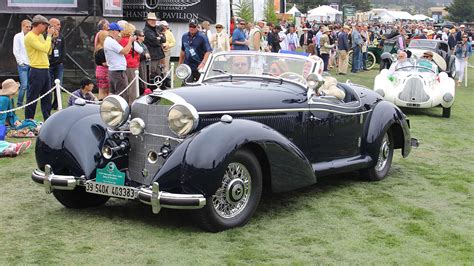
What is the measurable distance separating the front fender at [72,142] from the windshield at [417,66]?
10.1 metres

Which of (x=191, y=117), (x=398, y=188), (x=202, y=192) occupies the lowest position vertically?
(x=398, y=188)

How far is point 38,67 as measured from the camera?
10.6 m

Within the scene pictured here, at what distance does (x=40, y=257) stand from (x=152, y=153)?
4.55ft

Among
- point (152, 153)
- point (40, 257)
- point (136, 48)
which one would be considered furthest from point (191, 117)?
point (136, 48)

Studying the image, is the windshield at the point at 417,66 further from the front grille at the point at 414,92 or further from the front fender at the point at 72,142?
the front fender at the point at 72,142

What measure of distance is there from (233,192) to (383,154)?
10.3ft

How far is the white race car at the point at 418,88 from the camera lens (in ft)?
46.3

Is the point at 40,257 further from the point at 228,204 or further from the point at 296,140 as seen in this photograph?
the point at 296,140

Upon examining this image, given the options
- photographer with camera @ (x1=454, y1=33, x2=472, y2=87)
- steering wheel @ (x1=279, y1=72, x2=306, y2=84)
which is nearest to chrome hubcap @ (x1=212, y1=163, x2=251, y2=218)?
steering wheel @ (x1=279, y1=72, x2=306, y2=84)

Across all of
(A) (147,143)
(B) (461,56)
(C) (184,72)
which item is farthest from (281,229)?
(B) (461,56)

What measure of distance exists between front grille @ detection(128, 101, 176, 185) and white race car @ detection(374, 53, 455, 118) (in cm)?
920

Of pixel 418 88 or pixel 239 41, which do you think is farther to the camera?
pixel 239 41

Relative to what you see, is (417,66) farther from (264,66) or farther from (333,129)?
(264,66)

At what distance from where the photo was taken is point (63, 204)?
6.38 meters
